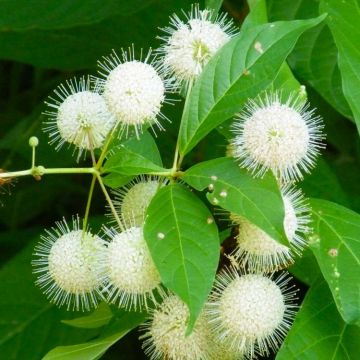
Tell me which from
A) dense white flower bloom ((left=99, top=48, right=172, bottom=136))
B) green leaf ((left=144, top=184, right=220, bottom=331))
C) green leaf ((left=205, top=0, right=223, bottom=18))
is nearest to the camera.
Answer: green leaf ((left=144, top=184, right=220, bottom=331))

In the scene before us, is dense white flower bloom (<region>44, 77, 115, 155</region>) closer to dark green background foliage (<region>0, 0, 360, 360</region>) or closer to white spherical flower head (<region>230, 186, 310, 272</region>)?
dark green background foliage (<region>0, 0, 360, 360</region>)

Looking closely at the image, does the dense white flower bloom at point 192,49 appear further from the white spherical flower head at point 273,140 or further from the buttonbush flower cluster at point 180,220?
the white spherical flower head at point 273,140

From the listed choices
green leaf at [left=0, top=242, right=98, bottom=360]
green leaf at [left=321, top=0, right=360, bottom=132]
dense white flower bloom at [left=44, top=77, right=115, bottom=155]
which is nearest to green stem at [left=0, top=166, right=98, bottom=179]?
dense white flower bloom at [left=44, top=77, right=115, bottom=155]

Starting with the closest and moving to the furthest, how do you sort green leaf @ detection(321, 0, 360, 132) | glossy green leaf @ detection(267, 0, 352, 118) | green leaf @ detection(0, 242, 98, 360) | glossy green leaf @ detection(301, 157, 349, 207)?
green leaf @ detection(321, 0, 360, 132)
glossy green leaf @ detection(267, 0, 352, 118)
glossy green leaf @ detection(301, 157, 349, 207)
green leaf @ detection(0, 242, 98, 360)

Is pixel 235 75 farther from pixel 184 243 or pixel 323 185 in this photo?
pixel 323 185

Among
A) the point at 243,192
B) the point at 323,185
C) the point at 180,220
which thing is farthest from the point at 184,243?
the point at 323,185
